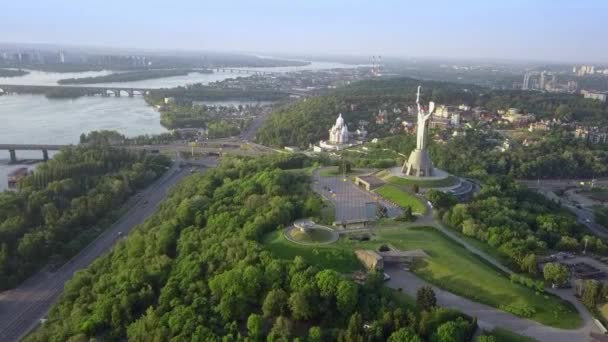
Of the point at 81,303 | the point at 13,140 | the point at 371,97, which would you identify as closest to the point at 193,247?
Answer: the point at 81,303

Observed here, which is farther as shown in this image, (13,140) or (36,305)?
(13,140)

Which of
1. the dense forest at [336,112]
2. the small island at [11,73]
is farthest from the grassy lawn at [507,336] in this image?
the small island at [11,73]

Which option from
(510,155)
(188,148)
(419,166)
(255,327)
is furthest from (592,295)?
(188,148)

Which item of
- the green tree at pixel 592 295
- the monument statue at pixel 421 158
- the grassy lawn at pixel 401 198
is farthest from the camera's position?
the monument statue at pixel 421 158

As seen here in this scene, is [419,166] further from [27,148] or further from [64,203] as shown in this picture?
[27,148]

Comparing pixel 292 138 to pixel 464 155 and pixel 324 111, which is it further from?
pixel 464 155

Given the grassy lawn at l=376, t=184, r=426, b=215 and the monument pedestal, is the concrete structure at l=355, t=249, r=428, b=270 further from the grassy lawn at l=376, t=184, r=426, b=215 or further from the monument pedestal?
the monument pedestal

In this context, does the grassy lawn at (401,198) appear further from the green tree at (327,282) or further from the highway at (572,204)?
the highway at (572,204)
